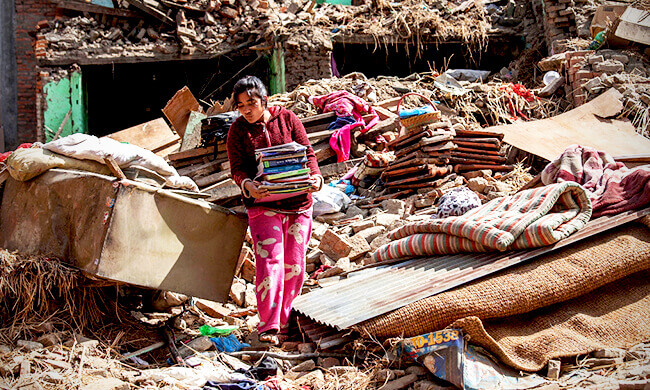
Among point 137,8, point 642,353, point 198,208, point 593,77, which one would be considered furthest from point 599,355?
point 137,8

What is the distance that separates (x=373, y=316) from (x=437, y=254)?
0.95 meters

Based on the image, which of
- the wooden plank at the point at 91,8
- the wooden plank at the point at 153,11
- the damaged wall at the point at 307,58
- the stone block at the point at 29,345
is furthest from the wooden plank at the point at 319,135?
the wooden plank at the point at 91,8

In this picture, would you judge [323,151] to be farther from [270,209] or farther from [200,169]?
[270,209]

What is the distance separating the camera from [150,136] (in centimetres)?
870

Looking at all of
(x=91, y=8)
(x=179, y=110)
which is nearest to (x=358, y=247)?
(x=179, y=110)

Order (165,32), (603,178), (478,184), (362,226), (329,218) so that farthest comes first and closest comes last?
(165,32), (329,218), (478,184), (362,226), (603,178)

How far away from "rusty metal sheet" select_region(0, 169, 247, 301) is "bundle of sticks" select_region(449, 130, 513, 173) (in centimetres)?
363

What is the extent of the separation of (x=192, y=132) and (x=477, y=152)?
3699mm

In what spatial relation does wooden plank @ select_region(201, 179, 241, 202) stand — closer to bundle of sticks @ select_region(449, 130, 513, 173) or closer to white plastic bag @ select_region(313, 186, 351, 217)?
white plastic bag @ select_region(313, 186, 351, 217)

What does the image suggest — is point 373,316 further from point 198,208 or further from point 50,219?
point 50,219

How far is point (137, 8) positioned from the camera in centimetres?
1226

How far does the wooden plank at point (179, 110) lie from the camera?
8273 mm

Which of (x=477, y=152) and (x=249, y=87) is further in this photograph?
(x=477, y=152)

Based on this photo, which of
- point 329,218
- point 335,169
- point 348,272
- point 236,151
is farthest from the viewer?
point 335,169
